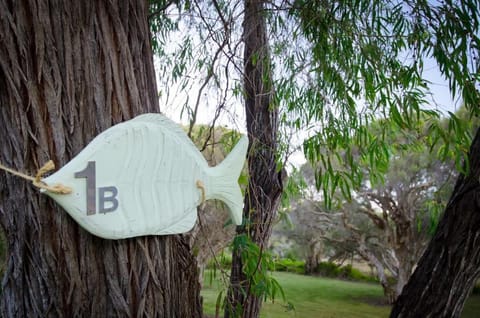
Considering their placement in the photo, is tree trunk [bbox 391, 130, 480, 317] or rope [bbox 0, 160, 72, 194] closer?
rope [bbox 0, 160, 72, 194]

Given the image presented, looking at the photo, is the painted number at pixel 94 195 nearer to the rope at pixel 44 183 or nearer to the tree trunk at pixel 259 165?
the rope at pixel 44 183

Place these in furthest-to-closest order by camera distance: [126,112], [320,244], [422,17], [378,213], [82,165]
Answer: [320,244], [378,213], [422,17], [126,112], [82,165]

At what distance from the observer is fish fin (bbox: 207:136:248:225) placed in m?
0.80

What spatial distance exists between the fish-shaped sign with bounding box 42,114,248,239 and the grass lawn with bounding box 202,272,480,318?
3405 millimetres

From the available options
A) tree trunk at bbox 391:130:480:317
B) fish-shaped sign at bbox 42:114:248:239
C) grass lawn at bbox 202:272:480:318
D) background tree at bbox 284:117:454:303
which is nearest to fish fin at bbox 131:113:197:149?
fish-shaped sign at bbox 42:114:248:239

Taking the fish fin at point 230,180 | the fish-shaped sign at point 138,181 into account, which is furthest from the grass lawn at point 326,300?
the fish-shaped sign at point 138,181

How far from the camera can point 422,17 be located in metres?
1.04

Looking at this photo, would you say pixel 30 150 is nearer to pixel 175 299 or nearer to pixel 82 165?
pixel 82 165

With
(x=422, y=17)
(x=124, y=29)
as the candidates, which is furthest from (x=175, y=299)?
(x=422, y=17)

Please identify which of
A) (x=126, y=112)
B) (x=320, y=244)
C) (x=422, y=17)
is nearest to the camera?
(x=126, y=112)

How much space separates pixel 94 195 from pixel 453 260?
1.00 m

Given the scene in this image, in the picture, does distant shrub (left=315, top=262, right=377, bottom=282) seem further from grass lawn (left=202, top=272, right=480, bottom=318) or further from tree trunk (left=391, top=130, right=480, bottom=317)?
tree trunk (left=391, top=130, right=480, bottom=317)

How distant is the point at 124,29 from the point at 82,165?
281 millimetres

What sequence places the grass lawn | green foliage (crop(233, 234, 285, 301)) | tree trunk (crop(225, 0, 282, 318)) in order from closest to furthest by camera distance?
1. green foliage (crop(233, 234, 285, 301))
2. tree trunk (crop(225, 0, 282, 318))
3. the grass lawn
